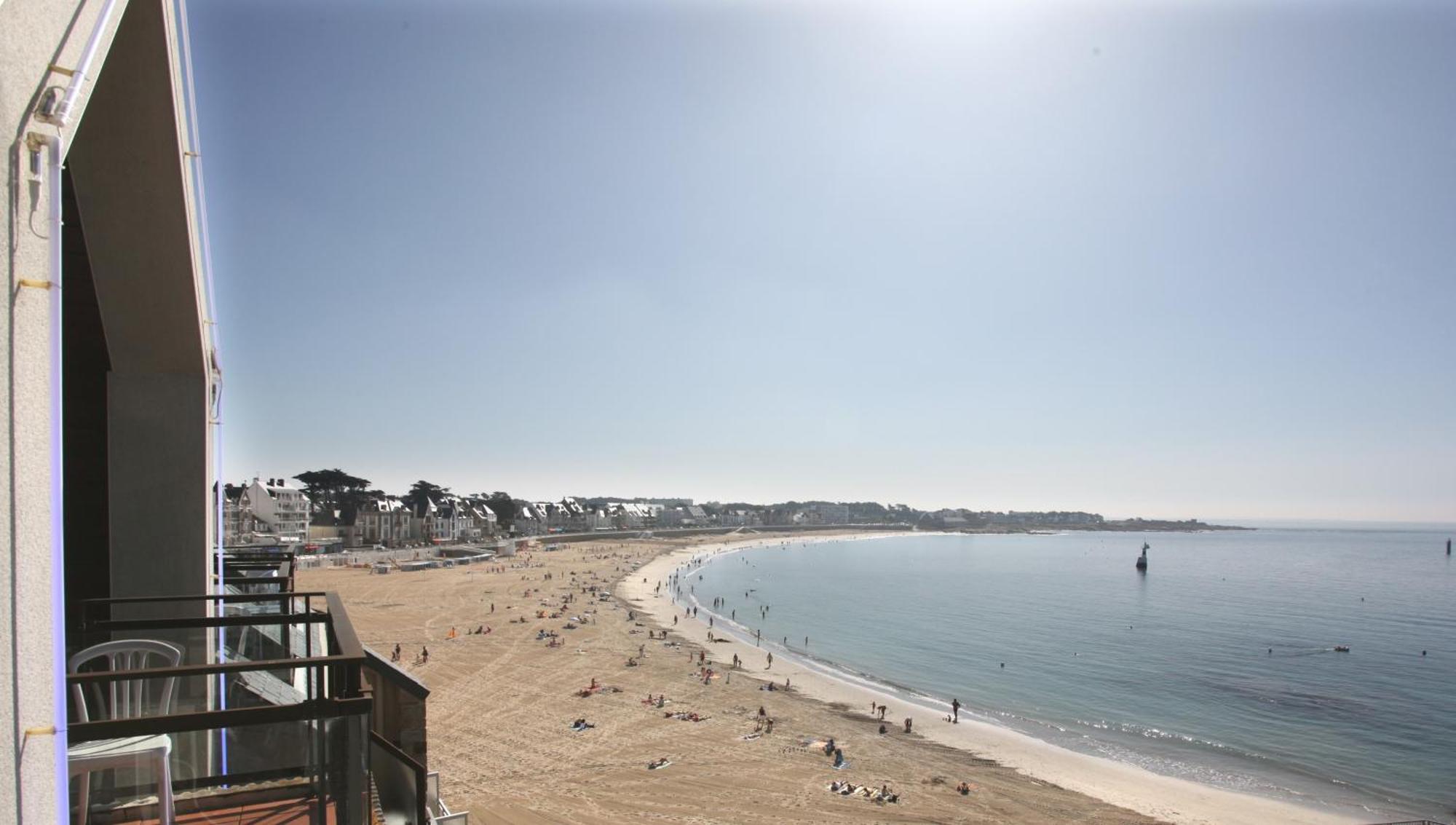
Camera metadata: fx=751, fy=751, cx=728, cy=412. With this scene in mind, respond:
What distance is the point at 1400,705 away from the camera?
29.4 m

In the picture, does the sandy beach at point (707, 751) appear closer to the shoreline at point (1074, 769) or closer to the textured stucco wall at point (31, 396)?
the shoreline at point (1074, 769)

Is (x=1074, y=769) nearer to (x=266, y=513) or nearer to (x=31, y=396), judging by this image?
(x=31, y=396)

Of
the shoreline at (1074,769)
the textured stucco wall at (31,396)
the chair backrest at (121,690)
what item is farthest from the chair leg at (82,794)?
the shoreline at (1074,769)

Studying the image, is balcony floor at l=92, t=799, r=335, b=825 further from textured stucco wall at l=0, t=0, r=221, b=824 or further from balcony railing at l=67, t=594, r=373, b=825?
textured stucco wall at l=0, t=0, r=221, b=824

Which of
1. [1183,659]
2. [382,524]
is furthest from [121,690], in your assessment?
[382,524]

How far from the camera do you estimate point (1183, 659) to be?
37.5 metres

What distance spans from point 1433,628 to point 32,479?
66995 millimetres

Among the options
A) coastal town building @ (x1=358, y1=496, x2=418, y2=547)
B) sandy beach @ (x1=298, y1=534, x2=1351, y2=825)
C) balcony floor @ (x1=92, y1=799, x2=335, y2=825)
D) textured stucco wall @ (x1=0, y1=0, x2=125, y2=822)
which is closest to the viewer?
textured stucco wall @ (x1=0, y1=0, x2=125, y2=822)

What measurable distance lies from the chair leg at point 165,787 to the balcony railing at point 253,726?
0.04 m

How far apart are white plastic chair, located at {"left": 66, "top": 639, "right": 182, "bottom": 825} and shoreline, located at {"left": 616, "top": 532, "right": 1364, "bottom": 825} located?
2121 cm

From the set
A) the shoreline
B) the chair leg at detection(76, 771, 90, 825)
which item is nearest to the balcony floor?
the chair leg at detection(76, 771, 90, 825)

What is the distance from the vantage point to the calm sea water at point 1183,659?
2325 centimetres

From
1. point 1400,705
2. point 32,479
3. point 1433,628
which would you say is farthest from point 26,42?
point 1433,628

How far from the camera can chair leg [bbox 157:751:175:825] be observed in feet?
9.14
